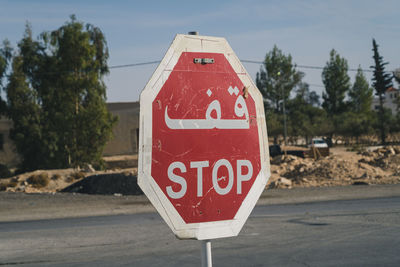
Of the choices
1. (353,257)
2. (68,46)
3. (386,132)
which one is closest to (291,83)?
(386,132)

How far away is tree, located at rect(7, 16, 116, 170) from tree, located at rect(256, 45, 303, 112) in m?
44.8

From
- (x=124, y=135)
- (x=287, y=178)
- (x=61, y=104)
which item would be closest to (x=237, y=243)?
(x=287, y=178)

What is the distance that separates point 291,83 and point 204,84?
78118mm

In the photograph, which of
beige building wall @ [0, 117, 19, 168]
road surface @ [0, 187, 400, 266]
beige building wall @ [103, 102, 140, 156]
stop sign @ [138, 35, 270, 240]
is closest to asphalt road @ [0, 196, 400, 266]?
road surface @ [0, 187, 400, 266]

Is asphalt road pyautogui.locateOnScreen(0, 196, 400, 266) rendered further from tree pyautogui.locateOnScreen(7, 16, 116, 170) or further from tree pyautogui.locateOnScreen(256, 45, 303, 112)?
tree pyautogui.locateOnScreen(256, 45, 303, 112)

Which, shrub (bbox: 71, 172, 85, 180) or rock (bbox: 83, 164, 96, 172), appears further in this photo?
rock (bbox: 83, 164, 96, 172)

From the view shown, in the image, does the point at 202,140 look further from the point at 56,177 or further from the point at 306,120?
the point at 306,120

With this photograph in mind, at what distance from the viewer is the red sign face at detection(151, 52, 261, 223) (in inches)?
80.8

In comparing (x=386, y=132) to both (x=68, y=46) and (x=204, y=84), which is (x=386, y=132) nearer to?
(x=68, y=46)

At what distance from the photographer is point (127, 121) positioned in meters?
52.0

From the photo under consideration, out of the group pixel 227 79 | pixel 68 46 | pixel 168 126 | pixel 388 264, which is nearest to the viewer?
pixel 168 126

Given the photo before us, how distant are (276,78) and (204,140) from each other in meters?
77.2

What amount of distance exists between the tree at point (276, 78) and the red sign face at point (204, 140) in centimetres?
7606

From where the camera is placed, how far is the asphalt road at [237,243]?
6.81m
